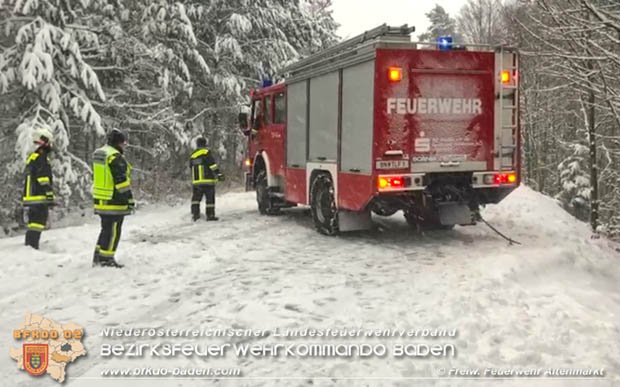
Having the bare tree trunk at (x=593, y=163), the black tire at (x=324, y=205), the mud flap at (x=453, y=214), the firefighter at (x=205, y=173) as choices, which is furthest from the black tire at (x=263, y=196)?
the bare tree trunk at (x=593, y=163)

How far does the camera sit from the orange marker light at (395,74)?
309 inches

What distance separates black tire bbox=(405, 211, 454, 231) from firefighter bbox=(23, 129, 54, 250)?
19.5ft

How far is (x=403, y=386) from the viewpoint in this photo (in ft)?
12.1

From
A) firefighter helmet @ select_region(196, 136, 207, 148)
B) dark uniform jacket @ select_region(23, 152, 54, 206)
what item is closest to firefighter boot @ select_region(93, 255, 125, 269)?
dark uniform jacket @ select_region(23, 152, 54, 206)

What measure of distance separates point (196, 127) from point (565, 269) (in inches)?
636

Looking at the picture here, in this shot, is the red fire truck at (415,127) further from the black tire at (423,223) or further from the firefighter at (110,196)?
the firefighter at (110,196)

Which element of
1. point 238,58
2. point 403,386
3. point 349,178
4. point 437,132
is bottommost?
point 403,386

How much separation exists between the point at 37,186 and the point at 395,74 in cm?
548

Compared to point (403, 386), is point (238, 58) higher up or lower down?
higher up

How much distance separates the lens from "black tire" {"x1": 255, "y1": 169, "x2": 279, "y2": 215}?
1247 cm

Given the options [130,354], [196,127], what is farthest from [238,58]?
[130,354]

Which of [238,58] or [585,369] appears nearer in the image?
[585,369]

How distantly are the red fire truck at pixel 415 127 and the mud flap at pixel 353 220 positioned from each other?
0.02 m

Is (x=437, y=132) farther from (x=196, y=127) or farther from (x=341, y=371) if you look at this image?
(x=196, y=127)
